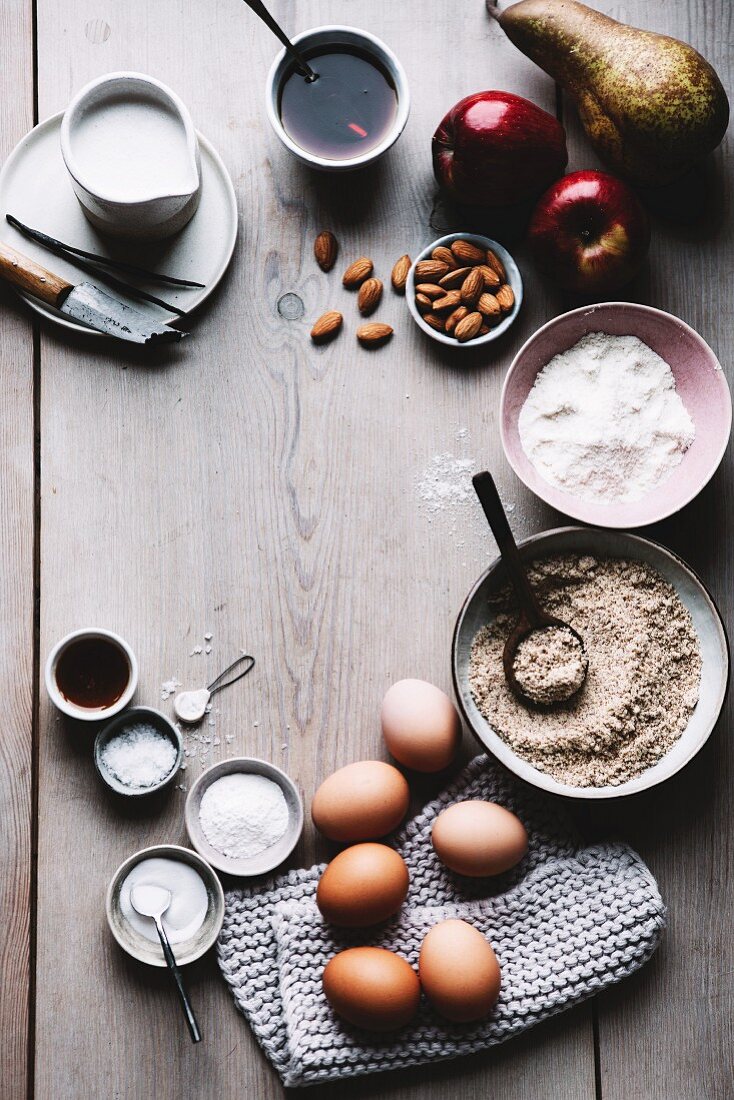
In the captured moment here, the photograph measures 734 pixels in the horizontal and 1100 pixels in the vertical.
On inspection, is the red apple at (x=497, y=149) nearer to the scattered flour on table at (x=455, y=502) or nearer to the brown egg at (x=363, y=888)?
the scattered flour on table at (x=455, y=502)

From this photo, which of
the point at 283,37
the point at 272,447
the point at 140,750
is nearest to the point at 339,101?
the point at 283,37

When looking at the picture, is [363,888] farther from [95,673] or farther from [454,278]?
[454,278]

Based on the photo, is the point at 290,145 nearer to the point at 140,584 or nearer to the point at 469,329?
the point at 469,329

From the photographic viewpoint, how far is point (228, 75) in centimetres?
118

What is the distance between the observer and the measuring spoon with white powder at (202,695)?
1145 mm

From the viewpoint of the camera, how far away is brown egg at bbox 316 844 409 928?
105 centimetres

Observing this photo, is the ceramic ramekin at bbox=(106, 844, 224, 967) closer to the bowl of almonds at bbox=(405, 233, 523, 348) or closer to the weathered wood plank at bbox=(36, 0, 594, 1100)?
the weathered wood plank at bbox=(36, 0, 594, 1100)

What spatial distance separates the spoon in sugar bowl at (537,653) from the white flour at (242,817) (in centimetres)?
31

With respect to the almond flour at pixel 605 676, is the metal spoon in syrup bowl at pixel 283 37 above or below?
above

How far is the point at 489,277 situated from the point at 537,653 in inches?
17.6

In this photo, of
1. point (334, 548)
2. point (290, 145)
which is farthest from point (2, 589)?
point (290, 145)

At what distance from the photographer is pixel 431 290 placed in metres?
1.15

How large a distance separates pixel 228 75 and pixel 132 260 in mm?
259

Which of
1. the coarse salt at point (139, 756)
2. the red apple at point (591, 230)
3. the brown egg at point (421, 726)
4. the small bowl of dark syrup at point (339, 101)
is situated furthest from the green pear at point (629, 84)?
the coarse salt at point (139, 756)
